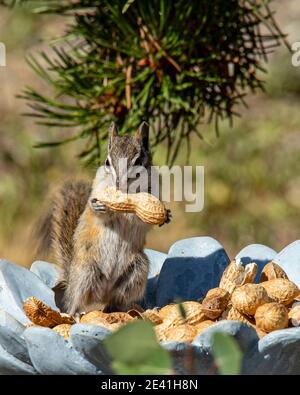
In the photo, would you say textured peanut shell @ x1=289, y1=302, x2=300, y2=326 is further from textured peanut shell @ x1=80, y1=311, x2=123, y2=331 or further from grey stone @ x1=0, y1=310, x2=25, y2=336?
grey stone @ x1=0, y1=310, x2=25, y2=336

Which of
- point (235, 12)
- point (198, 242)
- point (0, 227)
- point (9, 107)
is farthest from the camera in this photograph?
point (9, 107)

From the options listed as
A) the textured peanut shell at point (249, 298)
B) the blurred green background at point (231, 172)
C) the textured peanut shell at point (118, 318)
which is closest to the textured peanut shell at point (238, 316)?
the textured peanut shell at point (249, 298)

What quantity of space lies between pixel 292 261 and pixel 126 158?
31 cm

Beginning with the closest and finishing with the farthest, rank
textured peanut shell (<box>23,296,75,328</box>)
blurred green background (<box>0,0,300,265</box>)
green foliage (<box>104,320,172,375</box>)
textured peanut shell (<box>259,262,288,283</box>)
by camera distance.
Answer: green foliage (<box>104,320,172,375</box>) < textured peanut shell (<box>23,296,75,328</box>) < textured peanut shell (<box>259,262,288,283</box>) < blurred green background (<box>0,0,300,265</box>)

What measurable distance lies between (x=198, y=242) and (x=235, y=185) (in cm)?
151

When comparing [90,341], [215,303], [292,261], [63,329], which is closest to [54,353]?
[90,341]

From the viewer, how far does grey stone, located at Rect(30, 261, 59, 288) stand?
1.36 meters

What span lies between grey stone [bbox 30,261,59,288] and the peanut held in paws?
0.48ft

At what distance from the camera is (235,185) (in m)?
2.88

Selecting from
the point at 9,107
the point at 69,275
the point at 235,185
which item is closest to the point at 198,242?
the point at 69,275

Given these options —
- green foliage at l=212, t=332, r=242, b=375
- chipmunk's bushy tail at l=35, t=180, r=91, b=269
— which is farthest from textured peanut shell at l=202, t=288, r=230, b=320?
green foliage at l=212, t=332, r=242, b=375

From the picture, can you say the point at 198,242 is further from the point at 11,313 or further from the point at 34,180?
the point at 34,180

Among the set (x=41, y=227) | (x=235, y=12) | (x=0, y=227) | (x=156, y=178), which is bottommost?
(x=0, y=227)

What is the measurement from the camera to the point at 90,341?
0.84 meters
